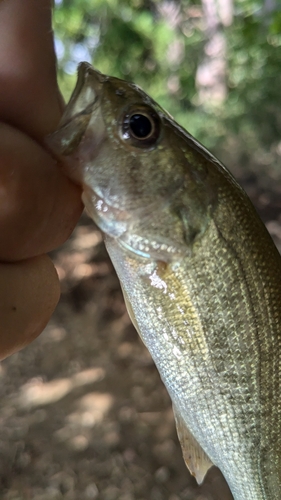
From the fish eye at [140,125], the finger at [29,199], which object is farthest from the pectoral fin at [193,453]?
the fish eye at [140,125]

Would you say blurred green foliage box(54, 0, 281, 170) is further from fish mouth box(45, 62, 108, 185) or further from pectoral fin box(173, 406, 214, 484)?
pectoral fin box(173, 406, 214, 484)

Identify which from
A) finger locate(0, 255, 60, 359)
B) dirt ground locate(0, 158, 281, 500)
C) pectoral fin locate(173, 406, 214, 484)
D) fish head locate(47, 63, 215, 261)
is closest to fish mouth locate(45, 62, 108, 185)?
fish head locate(47, 63, 215, 261)

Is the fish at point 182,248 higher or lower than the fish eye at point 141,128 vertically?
lower

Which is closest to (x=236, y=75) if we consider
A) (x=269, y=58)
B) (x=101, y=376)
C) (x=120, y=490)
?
(x=269, y=58)

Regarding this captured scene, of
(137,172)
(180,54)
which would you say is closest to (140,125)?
(137,172)

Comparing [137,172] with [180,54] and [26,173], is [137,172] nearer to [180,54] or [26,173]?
[26,173]

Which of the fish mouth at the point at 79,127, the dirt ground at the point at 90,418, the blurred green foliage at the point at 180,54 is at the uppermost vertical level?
the fish mouth at the point at 79,127

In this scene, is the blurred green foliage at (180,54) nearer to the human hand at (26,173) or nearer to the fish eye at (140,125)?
the fish eye at (140,125)
